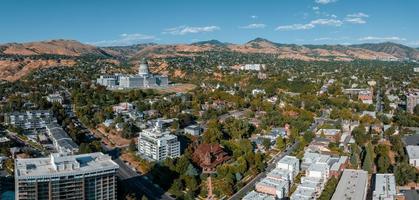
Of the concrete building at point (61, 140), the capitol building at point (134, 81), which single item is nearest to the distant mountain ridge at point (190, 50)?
the capitol building at point (134, 81)

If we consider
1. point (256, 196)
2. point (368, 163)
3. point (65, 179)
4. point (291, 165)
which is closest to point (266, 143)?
point (291, 165)

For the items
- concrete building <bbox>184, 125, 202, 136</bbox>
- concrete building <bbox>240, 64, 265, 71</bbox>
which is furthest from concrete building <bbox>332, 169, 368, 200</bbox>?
concrete building <bbox>240, 64, 265, 71</bbox>

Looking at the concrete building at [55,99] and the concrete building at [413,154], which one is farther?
the concrete building at [55,99]

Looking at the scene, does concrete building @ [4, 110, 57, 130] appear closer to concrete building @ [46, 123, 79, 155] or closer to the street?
concrete building @ [46, 123, 79, 155]

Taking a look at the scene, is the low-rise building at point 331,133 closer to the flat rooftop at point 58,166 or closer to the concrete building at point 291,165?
the concrete building at point 291,165

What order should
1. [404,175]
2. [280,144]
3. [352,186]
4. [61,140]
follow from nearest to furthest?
1. [352,186]
2. [404,175]
3. [61,140]
4. [280,144]

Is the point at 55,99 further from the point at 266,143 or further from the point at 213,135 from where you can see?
the point at 266,143
